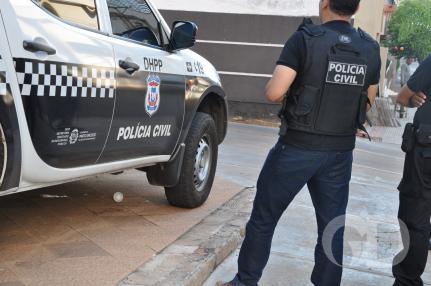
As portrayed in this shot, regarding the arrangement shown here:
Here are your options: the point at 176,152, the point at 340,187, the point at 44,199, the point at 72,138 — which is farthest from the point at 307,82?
the point at 44,199

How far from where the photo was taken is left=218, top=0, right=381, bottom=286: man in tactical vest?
3.08 m

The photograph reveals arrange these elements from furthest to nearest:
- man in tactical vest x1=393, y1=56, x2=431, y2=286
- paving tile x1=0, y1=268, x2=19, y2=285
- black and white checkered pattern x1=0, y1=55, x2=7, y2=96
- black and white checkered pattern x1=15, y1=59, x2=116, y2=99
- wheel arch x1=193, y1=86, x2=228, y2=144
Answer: wheel arch x1=193, y1=86, x2=228, y2=144
man in tactical vest x1=393, y1=56, x2=431, y2=286
paving tile x1=0, y1=268, x2=19, y2=285
black and white checkered pattern x1=15, y1=59, x2=116, y2=99
black and white checkered pattern x1=0, y1=55, x2=7, y2=96

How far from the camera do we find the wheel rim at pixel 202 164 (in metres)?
4.98

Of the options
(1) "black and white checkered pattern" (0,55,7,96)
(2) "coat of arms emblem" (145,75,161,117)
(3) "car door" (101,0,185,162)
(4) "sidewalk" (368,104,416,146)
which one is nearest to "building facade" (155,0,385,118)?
(4) "sidewalk" (368,104,416,146)

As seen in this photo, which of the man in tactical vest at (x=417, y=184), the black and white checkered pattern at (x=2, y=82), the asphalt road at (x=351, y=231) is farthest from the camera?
the asphalt road at (x=351, y=231)

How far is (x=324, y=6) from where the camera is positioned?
125 inches

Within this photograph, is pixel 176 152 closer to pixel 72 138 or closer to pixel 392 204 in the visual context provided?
pixel 72 138

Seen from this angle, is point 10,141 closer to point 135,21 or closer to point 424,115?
point 135,21

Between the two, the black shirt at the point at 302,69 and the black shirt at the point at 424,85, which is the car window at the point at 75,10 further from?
the black shirt at the point at 424,85

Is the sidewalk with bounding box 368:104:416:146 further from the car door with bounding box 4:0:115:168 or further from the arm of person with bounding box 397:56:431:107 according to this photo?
the car door with bounding box 4:0:115:168

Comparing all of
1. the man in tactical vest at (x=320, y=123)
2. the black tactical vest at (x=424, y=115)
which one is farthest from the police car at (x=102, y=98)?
the black tactical vest at (x=424, y=115)

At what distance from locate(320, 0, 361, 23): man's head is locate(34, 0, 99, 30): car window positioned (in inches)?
59.3

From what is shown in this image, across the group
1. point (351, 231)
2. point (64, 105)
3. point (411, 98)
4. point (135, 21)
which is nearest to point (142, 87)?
point (135, 21)

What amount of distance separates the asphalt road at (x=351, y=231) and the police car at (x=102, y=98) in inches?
36.1
